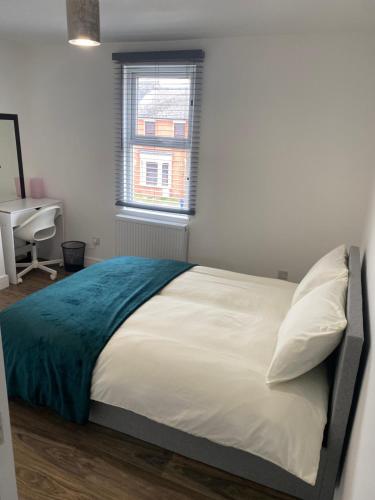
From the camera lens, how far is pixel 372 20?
96.7 inches

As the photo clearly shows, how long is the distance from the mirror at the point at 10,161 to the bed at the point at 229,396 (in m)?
2.77

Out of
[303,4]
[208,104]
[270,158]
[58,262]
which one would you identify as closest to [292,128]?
[270,158]

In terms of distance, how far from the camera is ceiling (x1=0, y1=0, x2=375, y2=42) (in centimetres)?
227

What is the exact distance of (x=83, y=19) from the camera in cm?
173

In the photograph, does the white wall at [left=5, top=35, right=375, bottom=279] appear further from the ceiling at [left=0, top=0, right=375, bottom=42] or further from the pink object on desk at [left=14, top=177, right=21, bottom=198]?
the pink object on desk at [left=14, top=177, right=21, bottom=198]

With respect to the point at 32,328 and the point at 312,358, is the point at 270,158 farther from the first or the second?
the point at 32,328

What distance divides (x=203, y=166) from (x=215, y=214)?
479mm

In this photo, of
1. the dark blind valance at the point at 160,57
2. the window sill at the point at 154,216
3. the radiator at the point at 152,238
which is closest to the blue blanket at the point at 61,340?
the radiator at the point at 152,238

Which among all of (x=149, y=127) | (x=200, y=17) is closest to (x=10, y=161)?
(x=149, y=127)

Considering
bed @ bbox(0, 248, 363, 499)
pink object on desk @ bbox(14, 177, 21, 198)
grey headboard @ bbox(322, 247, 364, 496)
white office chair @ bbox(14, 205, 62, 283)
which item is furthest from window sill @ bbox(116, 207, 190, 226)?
grey headboard @ bbox(322, 247, 364, 496)

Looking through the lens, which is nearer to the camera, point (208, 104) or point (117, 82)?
point (208, 104)

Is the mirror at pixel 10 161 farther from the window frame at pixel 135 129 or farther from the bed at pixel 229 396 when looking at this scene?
the bed at pixel 229 396

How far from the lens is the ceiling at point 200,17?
227cm

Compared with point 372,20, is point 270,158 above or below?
below
